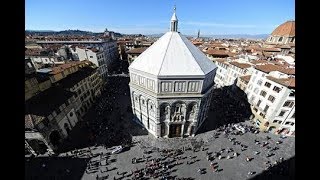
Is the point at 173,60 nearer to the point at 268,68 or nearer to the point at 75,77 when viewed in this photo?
the point at 268,68

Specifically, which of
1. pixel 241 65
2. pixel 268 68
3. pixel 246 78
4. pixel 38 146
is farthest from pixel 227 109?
pixel 38 146

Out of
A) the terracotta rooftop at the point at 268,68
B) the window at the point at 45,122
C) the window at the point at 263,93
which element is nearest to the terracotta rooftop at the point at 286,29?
the terracotta rooftop at the point at 268,68

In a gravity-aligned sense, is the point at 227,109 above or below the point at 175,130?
above

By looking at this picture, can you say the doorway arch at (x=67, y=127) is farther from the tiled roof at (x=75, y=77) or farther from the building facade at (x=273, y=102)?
the building facade at (x=273, y=102)

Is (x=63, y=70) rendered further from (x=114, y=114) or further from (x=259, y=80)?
(x=259, y=80)

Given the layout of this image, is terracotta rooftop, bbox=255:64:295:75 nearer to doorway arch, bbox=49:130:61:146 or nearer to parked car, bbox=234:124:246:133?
parked car, bbox=234:124:246:133

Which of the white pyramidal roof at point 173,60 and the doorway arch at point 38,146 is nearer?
the doorway arch at point 38,146

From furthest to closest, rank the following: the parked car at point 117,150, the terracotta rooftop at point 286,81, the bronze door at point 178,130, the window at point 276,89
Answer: the window at point 276,89 < the bronze door at point 178,130 < the terracotta rooftop at point 286,81 < the parked car at point 117,150
